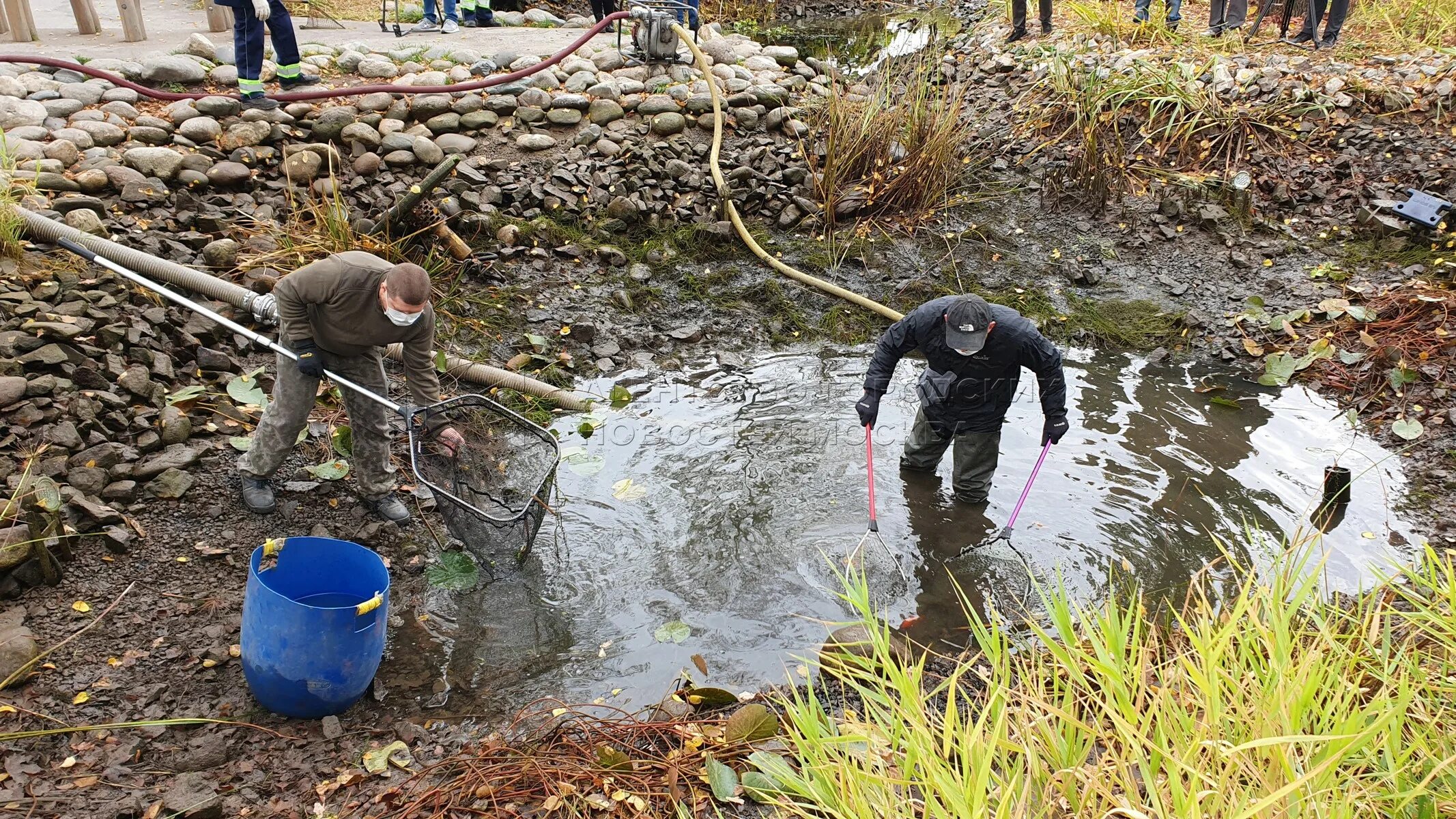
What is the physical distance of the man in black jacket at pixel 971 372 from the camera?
4.69 m

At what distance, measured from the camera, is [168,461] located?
4707mm

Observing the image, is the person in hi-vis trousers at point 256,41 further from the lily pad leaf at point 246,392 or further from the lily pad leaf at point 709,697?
the lily pad leaf at point 709,697

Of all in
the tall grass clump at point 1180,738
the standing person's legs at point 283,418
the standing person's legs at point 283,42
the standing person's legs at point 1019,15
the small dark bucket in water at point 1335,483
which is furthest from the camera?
the standing person's legs at point 1019,15

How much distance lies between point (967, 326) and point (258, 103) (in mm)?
6303

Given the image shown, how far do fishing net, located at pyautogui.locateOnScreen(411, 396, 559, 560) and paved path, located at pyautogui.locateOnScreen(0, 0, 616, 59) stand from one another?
5828 mm

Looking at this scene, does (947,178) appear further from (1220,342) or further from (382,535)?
(382,535)

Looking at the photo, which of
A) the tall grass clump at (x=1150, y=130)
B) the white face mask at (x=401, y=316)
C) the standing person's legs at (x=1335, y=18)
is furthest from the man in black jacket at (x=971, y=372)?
the standing person's legs at (x=1335, y=18)

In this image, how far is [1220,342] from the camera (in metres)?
7.08

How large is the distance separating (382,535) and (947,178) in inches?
236

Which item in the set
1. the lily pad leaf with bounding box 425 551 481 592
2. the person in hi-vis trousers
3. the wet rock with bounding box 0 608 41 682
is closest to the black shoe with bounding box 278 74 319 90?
the person in hi-vis trousers

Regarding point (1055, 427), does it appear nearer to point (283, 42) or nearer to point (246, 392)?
point (246, 392)

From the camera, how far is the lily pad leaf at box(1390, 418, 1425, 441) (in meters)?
5.80

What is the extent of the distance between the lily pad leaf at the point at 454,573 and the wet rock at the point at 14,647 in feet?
5.35

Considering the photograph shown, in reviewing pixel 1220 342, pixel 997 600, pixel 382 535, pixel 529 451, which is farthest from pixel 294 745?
pixel 1220 342
